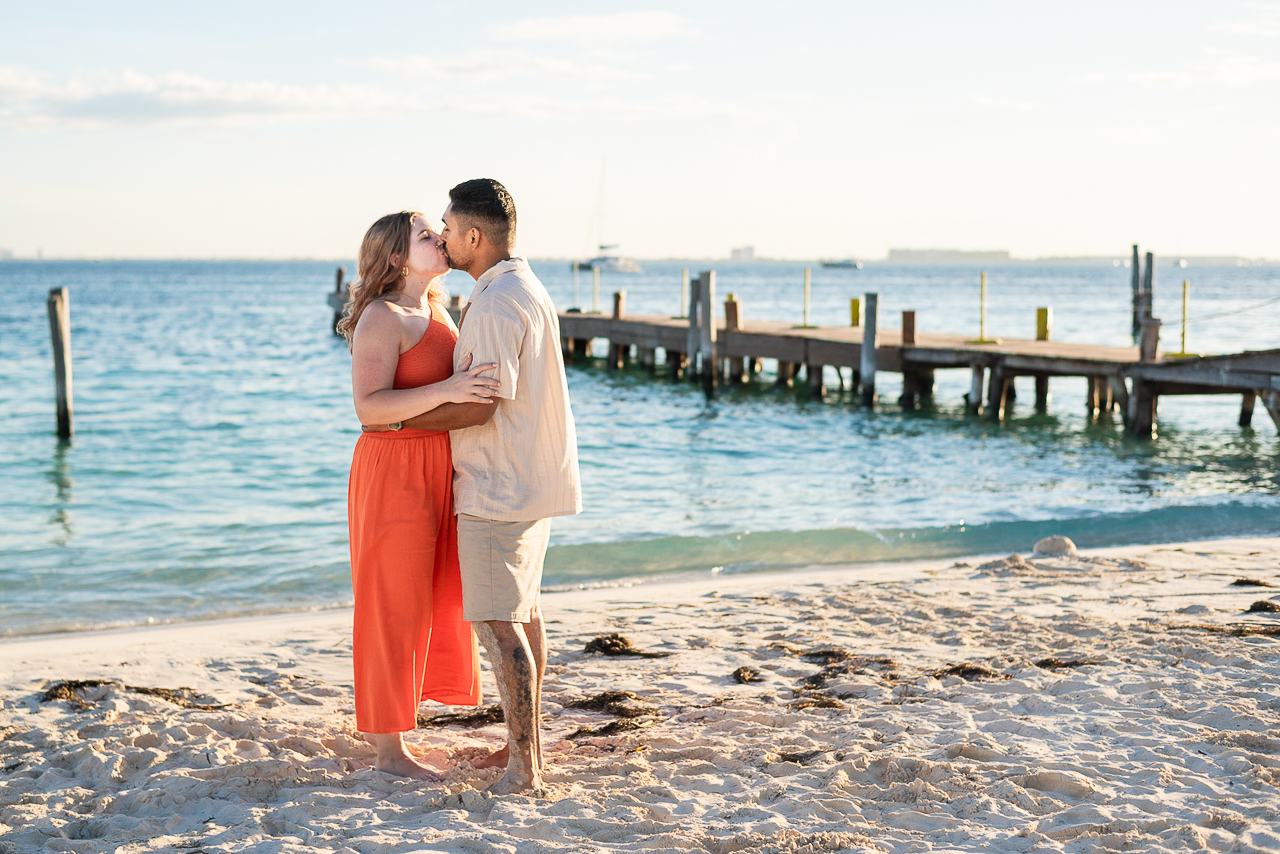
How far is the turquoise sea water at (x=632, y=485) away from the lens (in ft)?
30.0

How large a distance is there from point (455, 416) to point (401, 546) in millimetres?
555

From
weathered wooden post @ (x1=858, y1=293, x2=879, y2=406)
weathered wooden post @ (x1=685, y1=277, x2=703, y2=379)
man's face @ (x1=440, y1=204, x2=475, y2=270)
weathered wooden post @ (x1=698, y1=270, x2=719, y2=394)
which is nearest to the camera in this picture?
man's face @ (x1=440, y1=204, x2=475, y2=270)

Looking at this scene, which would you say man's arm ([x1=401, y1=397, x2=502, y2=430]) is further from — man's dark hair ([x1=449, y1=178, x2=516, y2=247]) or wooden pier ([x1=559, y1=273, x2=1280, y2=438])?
wooden pier ([x1=559, y1=273, x2=1280, y2=438])

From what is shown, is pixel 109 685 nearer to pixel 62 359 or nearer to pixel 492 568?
pixel 492 568

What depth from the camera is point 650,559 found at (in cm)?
947

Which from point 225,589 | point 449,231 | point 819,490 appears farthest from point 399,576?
point 819,490

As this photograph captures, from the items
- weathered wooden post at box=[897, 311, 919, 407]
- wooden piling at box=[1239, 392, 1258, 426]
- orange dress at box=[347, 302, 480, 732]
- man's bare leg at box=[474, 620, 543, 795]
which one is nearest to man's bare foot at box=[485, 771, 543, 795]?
man's bare leg at box=[474, 620, 543, 795]

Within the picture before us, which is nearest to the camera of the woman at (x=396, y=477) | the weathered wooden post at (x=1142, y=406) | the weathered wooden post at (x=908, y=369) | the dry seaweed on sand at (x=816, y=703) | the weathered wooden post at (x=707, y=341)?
the woman at (x=396, y=477)

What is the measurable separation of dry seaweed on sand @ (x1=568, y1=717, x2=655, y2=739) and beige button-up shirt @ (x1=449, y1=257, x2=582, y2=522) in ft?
3.94

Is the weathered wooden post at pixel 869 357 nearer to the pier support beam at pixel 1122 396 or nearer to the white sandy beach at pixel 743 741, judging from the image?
the pier support beam at pixel 1122 396

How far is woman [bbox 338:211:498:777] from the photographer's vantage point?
3730 millimetres

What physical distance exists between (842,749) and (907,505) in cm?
796

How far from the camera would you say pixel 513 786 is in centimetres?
379

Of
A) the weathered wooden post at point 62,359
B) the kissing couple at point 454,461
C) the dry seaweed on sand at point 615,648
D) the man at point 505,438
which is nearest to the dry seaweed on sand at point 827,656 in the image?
the dry seaweed on sand at point 615,648
